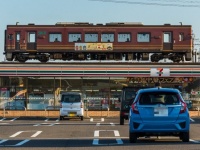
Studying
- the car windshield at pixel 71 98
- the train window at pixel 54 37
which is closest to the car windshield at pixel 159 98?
the car windshield at pixel 71 98

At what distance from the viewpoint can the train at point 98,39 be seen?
142ft

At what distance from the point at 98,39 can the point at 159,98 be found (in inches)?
1113

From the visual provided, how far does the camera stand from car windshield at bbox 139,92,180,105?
52.6ft

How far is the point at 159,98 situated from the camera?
16188 mm

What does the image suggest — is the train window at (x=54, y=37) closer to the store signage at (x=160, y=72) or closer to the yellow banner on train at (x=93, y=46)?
the yellow banner on train at (x=93, y=46)

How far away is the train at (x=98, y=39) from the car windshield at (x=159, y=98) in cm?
2753

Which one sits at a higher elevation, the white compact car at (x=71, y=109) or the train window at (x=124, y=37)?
the train window at (x=124, y=37)

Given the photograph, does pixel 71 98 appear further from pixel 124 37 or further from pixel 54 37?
pixel 124 37

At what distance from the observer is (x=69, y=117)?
35.0 metres

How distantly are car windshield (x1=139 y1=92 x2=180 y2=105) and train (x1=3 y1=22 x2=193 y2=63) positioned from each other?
27531mm

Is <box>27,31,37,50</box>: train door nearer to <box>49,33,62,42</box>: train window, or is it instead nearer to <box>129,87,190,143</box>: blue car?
<box>49,33,62,42</box>: train window

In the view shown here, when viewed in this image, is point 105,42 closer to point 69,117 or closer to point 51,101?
point 51,101

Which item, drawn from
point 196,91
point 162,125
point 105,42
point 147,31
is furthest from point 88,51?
point 162,125

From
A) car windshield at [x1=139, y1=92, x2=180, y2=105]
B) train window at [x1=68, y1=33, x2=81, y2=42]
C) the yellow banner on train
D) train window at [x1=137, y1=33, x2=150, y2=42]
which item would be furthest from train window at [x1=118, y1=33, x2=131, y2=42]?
car windshield at [x1=139, y1=92, x2=180, y2=105]
